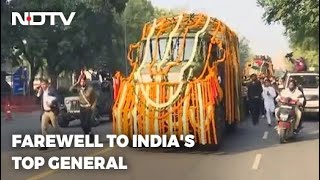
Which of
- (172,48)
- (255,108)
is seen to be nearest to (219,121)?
(255,108)

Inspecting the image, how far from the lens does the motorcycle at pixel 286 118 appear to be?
2.74 meters

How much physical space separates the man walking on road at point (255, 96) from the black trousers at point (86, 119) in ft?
2.74

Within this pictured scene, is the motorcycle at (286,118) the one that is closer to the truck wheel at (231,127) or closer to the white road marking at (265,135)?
the white road marking at (265,135)

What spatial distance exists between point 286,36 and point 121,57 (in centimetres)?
82

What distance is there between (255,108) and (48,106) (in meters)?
1.07

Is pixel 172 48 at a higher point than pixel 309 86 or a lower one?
Result: higher

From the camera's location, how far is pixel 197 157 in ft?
9.33

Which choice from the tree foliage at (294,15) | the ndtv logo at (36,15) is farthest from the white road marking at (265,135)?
the ndtv logo at (36,15)

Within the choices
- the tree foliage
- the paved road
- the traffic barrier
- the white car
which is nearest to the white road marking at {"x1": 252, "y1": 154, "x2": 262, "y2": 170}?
the paved road

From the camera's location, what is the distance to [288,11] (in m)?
2.78

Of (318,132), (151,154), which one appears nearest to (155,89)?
(151,154)

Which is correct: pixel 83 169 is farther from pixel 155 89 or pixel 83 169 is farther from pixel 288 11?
pixel 288 11

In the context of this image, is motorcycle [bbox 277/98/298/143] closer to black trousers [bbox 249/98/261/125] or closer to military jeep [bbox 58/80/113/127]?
black trousers [bbox 249/98/261/125]

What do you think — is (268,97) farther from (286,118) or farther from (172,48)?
(172,48)
